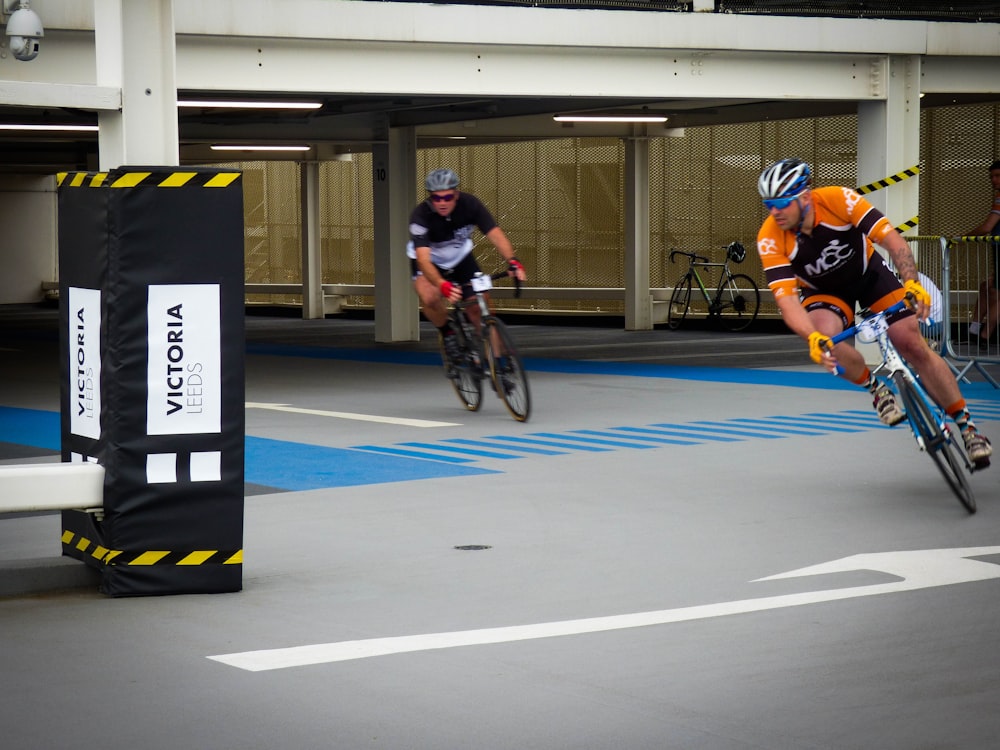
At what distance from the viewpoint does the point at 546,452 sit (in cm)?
1102

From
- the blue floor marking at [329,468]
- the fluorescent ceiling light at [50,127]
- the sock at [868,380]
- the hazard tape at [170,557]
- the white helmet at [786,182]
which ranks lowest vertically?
the blue floor marking at [329,468]

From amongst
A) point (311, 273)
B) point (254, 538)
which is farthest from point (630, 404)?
point (311, 273)

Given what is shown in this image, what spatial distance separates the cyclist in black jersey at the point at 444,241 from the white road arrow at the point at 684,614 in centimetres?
620

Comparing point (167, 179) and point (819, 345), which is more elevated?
point (167, 179)

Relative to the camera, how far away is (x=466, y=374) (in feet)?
44.5

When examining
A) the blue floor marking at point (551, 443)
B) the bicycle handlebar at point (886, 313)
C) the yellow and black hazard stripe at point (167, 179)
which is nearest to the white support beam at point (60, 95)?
the yellow and black hazard stripe at point (167, 179)

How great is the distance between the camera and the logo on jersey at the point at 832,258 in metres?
9.00

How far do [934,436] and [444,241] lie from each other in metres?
5.78

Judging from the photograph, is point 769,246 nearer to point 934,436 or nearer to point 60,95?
point 934,436

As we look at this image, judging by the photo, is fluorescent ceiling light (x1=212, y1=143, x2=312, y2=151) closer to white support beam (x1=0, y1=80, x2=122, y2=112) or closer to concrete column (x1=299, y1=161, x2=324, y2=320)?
concrete column (x1=299, y1=161, x2=324, y2=320)

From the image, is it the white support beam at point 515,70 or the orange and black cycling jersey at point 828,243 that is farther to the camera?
the white support beam at point 515,70

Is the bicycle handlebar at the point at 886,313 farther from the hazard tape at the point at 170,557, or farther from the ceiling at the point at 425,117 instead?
the ceiling at the point at 425,117

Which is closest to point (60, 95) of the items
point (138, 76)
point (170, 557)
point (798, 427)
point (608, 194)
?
point (138, 76)

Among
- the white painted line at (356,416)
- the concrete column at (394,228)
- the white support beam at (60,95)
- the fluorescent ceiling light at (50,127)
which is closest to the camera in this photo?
the white support beam at (60,95)
